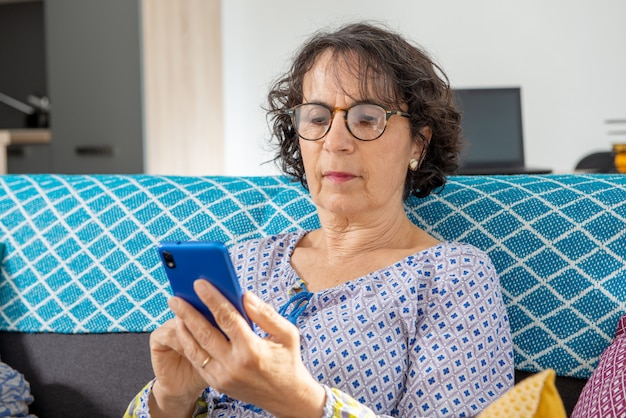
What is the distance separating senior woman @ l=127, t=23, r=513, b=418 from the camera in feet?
3.14

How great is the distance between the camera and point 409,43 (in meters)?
1.42

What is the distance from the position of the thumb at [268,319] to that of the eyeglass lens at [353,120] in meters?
0.48

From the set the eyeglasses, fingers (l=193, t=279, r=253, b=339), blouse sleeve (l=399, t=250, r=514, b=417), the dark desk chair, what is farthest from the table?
fingers (l=193, t=279, r=253, b=339)

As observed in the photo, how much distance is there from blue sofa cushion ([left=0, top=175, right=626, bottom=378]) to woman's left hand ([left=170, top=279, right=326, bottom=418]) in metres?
0.56

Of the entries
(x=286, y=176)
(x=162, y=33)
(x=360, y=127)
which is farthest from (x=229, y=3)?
(x=360, y=127)

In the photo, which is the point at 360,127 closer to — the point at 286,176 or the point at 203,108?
the point at 286,176

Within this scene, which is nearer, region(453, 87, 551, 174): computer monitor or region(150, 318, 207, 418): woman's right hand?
region(150, 318, 207, 418): woman's right hand

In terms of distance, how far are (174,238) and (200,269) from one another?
0.72 meters

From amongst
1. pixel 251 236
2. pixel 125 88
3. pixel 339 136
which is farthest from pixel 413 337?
pixel 125 88

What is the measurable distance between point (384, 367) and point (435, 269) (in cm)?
18

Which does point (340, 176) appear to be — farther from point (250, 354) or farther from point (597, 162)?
point (597, 162)

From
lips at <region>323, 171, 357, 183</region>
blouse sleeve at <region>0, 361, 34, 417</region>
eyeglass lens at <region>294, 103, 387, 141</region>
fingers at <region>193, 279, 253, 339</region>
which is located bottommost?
blouse sleeve at <region>0, 361, 34, 417</region>

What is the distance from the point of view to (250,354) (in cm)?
90

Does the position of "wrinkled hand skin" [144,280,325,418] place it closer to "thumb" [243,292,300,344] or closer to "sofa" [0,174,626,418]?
"thumb" [243,292,300,344]
